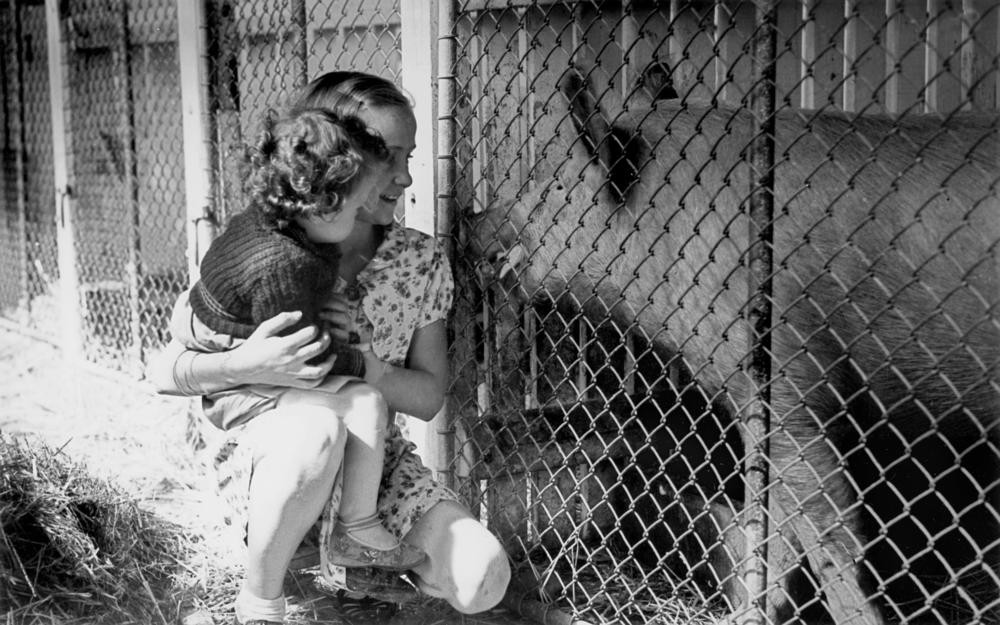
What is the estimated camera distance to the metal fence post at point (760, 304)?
8.72 feet

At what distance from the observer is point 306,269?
2783 mm

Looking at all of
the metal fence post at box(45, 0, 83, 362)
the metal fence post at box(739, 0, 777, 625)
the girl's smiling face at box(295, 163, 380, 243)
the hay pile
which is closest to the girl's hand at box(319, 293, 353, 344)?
the girl's smiling face at box(295, 163, 380, 243)

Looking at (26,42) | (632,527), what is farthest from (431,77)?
(26,42)

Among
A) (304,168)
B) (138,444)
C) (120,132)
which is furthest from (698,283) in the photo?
(120,132)

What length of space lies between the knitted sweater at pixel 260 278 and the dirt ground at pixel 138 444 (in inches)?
44.0

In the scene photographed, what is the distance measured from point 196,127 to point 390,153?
7.94ft

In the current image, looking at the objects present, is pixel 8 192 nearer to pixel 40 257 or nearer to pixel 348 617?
pixel 40 257

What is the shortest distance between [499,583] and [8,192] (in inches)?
306

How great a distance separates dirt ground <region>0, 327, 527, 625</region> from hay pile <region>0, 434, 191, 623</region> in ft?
0.47

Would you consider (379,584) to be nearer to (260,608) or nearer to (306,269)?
(260,608)

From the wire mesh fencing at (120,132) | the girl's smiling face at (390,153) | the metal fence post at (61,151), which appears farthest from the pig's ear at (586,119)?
the metal fence post at (61,151)

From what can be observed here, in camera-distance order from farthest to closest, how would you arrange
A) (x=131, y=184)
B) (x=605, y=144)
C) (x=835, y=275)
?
1. (x=131, y=184)
2. (x=605, y=144)
3. (x=835, y=275)

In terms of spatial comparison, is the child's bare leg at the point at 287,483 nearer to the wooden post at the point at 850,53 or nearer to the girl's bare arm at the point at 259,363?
the girl's bare arm at the point at 259,363

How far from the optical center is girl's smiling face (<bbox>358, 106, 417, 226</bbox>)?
9.76ft
